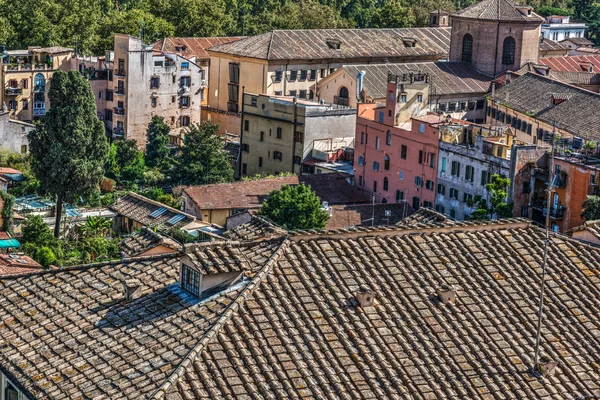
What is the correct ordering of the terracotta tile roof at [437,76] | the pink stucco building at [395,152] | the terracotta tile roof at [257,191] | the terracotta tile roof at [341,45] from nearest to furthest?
1. the terracotta tile roof at [257,191]
2. the pink stucco building at [395,152]
3. the terracotta tile roof at [437,76]
4. the terracotta tile roof at [341,45]

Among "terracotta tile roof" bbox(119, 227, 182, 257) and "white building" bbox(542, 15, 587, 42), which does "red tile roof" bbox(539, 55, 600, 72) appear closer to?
"white building" bbox(542, 15, 587, 42)

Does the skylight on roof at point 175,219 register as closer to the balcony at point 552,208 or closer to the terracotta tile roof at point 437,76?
the balcony at point 552,208

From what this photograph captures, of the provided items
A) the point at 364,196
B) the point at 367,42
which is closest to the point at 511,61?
the point at 367,42

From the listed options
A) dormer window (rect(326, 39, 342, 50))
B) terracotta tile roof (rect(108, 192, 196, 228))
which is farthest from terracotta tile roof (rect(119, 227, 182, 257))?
dormer window (rect(326, 39, 342, 50))

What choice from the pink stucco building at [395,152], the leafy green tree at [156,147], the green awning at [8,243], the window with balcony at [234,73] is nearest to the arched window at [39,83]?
the leafy green tree at [156,147]

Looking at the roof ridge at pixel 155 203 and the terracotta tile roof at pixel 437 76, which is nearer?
the roof ridge at pixel 155 203

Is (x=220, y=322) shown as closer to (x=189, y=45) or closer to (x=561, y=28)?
(x=189, y=45)

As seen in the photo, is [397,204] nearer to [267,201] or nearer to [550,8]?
[267,201]
